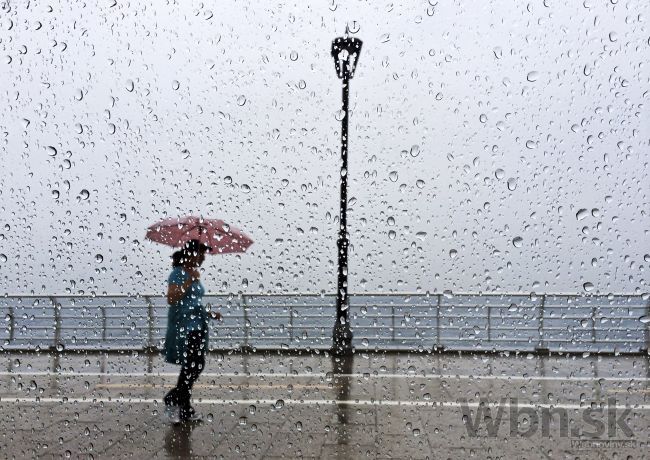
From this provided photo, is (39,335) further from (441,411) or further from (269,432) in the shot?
(441,411)

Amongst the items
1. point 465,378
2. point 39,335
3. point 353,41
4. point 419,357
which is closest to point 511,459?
point 419,357

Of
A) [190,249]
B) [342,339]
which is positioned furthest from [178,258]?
[342,339]

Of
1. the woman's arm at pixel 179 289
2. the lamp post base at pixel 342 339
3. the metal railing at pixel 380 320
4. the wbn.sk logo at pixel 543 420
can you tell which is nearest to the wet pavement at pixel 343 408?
the wbn.sk logo at pixel 543 420

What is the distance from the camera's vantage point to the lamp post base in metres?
2.80

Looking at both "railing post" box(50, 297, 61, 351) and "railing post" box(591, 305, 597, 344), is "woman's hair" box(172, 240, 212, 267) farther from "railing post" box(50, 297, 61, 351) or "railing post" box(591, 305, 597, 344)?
"railing post" box(591, 305, 597, 344)

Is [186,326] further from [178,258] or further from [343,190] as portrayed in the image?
[343,190]

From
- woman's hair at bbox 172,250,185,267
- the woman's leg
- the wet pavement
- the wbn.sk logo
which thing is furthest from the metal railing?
the wbn.sk logo

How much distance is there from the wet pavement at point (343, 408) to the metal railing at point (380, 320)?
15.4 inches

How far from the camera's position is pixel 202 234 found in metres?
2.70

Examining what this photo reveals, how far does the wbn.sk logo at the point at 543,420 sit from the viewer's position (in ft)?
11.7

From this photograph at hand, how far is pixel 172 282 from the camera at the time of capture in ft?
9.37

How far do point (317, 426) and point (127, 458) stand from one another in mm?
1155

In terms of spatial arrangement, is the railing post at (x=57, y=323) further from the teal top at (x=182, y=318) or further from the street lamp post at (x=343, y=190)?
the street lamp post at (x=343, y=190)

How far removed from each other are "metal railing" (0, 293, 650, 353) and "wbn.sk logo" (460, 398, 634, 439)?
0.64 meters
